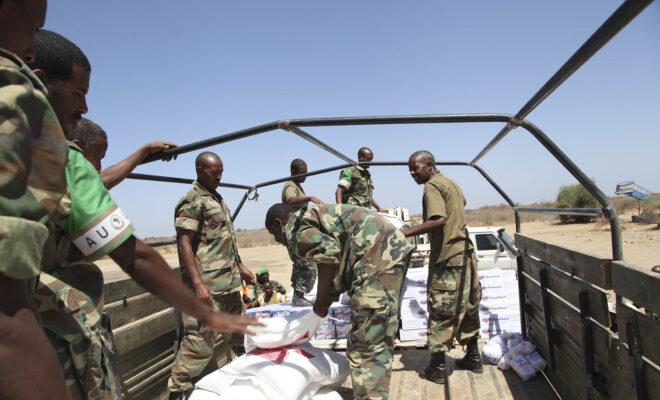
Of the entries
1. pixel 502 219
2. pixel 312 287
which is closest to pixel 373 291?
pixel 312 287

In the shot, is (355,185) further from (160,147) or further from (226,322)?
(226,322)

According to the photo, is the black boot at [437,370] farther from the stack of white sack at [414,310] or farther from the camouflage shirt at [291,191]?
the camouflage shirt at [291,191]

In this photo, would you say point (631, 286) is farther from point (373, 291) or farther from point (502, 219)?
point (502, 219)

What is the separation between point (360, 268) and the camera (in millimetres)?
2467

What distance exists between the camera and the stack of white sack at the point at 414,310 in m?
3.92

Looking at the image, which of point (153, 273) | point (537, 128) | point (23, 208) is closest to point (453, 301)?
point (537, 128)

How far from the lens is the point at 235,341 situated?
3.18m

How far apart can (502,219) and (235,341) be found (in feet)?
119

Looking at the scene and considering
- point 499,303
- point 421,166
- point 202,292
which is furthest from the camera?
point 499,303

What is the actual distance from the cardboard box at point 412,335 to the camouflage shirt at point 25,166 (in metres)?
3.57

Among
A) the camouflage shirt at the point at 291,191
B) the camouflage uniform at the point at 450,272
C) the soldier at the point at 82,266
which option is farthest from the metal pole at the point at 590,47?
the camouflage shirt at the point at 291,191

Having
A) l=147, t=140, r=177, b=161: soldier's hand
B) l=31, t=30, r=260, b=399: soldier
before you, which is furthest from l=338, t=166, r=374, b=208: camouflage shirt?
l=31, t=30, r=260, b=399: soldier

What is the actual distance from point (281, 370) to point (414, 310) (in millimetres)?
1872

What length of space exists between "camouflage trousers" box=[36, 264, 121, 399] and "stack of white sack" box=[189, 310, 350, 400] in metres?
1.34
